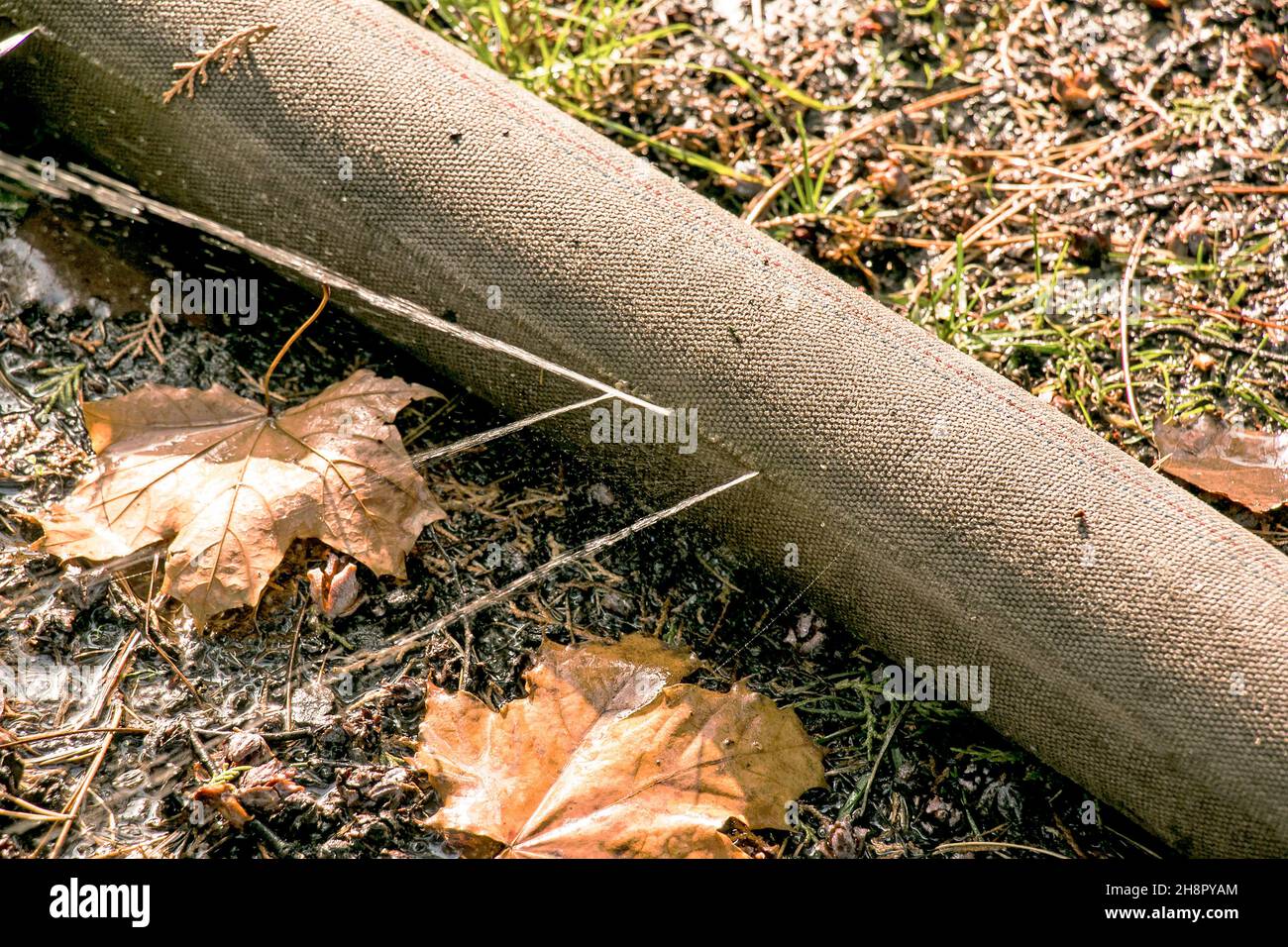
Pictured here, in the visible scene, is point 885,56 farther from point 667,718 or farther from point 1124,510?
point 667,718

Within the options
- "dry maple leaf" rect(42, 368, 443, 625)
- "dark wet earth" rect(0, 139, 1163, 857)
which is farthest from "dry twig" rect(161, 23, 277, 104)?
"dry maple leaf" rect(42, 368, 443, 625)

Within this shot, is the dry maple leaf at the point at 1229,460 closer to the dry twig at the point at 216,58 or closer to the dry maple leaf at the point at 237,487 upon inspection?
the dry maple leaf at the point at 237,487

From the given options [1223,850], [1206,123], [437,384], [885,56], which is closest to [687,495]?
[437,384]

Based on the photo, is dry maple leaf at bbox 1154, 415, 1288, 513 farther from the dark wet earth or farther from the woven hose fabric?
the dark wet earth

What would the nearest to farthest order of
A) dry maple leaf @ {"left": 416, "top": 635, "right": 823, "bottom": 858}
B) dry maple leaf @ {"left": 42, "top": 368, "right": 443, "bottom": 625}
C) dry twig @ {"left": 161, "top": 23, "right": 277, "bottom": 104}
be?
dry maple leaf @ {"left": 416, "top": 635, "right": 823, "bottom": 858} → dry maple leaf @ {"left": 42, "top": 368, "right": 443, "bottom": 625} → dry twig @ {"left": 161, "top": 23, "right": 277, "bottom": 104}

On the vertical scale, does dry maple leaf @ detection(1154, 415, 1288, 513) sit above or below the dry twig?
below

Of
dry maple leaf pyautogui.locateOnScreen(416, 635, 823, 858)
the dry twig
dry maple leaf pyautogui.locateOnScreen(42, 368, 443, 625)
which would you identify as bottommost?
dry maple leaf pyautogui.locateOnScreen(416, 635, 823, 858)

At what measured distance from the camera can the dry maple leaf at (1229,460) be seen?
2.32 metres

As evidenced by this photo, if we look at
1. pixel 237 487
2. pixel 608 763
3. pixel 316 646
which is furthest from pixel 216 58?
pixel 608 763

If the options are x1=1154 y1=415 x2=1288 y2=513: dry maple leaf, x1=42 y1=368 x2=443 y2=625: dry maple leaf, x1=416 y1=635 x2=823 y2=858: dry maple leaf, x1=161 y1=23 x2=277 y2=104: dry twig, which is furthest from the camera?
x1=1154 y1=415 x2=1288 y2=513: dry maple leaf

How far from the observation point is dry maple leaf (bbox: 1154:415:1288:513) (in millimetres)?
2316

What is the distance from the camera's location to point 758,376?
6.51 feet

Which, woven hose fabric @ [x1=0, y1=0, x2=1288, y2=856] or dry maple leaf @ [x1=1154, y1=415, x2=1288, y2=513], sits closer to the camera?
woven hose fabric @ [x1=0, y1=0, x2=1288, y2=856]

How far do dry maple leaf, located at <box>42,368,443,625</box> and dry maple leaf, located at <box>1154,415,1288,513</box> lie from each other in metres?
1.71
